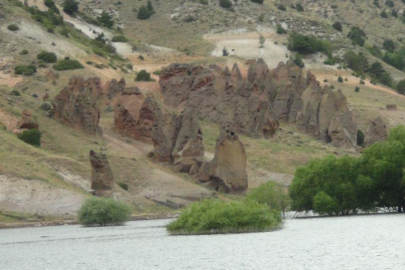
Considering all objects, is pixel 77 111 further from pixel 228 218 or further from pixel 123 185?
pixel 228 218

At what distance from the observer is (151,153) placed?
411 feet

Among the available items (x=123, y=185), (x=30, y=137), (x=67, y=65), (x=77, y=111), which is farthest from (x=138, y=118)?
(x=67, y=65)

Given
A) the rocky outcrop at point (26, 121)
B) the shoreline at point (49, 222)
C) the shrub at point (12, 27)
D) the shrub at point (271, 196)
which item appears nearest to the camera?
the shrub at point (271, 196)

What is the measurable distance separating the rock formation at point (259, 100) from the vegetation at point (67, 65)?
14.5 metres

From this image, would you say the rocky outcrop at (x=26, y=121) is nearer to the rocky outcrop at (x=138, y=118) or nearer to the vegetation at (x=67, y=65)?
the rocky outcrop at (x=138, y=118)

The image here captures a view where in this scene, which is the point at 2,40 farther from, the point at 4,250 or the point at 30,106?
the point at 4,250

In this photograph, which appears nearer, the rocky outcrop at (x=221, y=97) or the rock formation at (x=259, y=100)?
the rocky outcrop at (x=221, y=97)

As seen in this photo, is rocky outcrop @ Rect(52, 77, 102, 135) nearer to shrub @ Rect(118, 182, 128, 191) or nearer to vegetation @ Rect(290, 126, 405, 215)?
shrub @ Rect(118, 182, 128, 191)

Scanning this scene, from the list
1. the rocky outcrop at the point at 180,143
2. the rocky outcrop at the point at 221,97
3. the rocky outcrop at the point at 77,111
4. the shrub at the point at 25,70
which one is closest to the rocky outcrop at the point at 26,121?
the rocky outcrop at the point at 77,111

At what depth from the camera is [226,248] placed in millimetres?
62375

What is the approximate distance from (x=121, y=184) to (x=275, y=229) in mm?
36829

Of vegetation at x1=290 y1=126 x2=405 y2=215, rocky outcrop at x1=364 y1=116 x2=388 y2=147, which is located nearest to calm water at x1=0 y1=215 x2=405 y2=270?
vegetation at x1=290 y1=126 x2=405 y2=215

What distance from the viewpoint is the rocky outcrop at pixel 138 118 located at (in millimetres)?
130625

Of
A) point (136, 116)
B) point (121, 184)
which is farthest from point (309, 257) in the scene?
point (136, 116)
